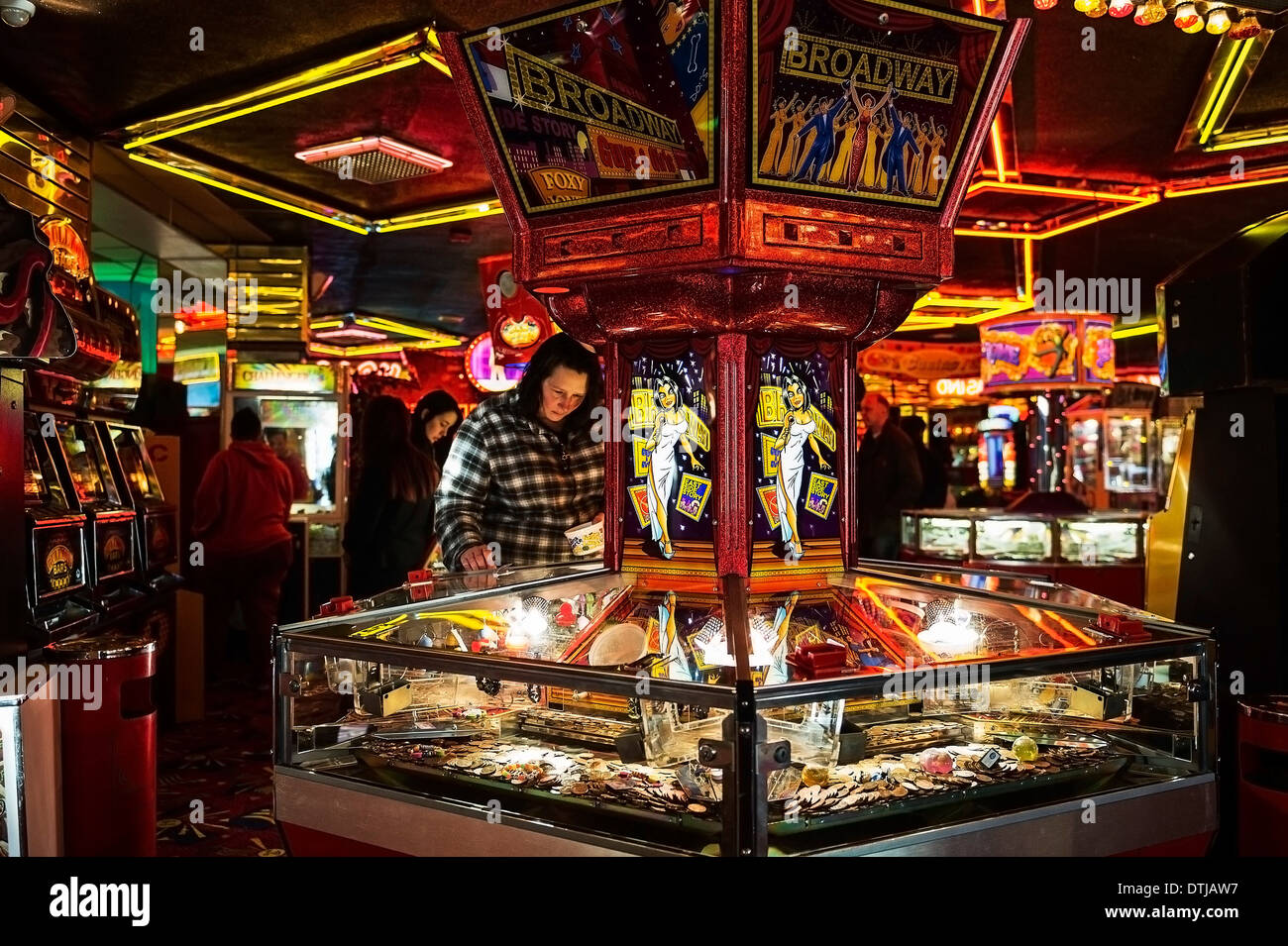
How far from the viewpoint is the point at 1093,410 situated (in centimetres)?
1470

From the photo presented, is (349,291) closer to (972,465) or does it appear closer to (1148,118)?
(1148,118)

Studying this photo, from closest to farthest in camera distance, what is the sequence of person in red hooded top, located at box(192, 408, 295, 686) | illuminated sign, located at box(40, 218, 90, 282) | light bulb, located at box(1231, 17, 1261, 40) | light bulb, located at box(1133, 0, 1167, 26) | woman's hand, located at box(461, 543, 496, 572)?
woman's hand, located at box(461, 543, 496, 572), light bulb, located at box(1133, 0, 1167, 26), light bulb, located at box(1231, 17, 1261, 40), illuminated sign, located at box(40, 218, 90, 282), person in red hooded top, located at box(192, 408, 295, 686)

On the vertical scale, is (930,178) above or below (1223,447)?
above

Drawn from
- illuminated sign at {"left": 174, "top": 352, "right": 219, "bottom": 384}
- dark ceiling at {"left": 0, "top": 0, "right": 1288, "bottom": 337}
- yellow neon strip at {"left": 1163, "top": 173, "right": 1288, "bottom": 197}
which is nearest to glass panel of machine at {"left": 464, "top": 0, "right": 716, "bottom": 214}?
dark ceiling at {"left": 0, "top": 0, "right": 1288, "bottom": 337}

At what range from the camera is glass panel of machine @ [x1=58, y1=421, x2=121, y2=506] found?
4590mm

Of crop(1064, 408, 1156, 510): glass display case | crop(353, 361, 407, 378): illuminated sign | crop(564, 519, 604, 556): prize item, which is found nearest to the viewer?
crop(564, 519, 604, 556): prize item

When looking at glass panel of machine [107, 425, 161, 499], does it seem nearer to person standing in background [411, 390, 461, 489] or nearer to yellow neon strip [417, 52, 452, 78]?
person standing in background [411, 390, 461, 489]

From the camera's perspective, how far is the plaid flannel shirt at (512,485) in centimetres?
323

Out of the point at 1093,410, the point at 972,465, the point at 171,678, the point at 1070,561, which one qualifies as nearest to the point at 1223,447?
the point at 1070,561

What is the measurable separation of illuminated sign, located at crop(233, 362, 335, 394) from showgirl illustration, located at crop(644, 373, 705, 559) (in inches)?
242

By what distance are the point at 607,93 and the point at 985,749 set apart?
151cm

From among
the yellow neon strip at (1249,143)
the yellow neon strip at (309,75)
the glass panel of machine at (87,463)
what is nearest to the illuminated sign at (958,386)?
the yellow neon strip at (1249,143)

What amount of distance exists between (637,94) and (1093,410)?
46.8 ft
